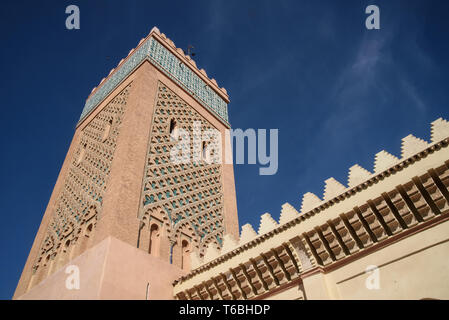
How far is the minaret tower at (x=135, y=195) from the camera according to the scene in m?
4.88

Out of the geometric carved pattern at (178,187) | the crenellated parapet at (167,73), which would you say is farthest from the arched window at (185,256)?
the crenellated parapet at (167,73)

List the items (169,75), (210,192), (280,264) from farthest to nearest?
(169,75) < (210,192) < (280,264)

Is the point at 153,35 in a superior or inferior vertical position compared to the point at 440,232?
superior

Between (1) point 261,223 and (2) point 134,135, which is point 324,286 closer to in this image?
(1) point 261,223

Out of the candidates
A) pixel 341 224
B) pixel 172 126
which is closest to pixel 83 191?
pixel 172 126

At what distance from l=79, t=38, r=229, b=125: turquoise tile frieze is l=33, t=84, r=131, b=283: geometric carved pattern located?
78 cm

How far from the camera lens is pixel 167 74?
835 cm

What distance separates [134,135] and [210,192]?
180cm

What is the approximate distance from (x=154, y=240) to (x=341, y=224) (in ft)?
8.80

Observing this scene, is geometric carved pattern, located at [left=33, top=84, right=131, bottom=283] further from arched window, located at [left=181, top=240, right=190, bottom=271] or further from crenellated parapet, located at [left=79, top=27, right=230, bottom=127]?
arched window, located at [left=181, top=240, right=190, bottom=271]

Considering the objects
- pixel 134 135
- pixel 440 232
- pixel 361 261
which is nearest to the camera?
pixel 440 232

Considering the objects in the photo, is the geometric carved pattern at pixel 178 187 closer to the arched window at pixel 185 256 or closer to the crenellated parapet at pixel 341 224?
the arched window at pixel 185 256
